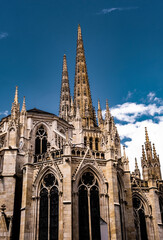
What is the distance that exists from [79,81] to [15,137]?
33991 millimetres

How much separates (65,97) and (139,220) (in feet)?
134

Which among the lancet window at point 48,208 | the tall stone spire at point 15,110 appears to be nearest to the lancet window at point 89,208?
the lancet window at point 48,208

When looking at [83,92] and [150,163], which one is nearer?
[150,163]

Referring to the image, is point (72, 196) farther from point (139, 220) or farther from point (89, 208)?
point (139, 220)

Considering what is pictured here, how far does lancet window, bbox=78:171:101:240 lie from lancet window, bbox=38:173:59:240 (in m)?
1.63

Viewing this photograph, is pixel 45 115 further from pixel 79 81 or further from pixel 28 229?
pixel 79 81

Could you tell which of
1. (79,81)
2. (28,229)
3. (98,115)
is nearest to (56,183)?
(28,229)

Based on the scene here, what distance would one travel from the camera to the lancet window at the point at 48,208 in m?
20.0

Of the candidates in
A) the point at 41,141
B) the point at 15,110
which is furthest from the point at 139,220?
the point at 15,110

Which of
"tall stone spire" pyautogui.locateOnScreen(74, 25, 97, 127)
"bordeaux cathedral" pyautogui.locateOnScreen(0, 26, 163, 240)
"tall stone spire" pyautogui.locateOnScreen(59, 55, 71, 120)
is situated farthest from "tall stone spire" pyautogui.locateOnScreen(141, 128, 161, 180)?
"tall stone spire" pyautogui.locateOnScreen(59, 55, 71, 120)

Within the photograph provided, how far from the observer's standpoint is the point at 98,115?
52.9 m

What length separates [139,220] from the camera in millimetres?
26000

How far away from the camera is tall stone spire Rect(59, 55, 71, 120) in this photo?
60.3 m

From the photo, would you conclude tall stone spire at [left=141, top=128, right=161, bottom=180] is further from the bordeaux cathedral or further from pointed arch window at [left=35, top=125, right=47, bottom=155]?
pointed arch window at [left=35, top=125, right=47, bottom=155]
